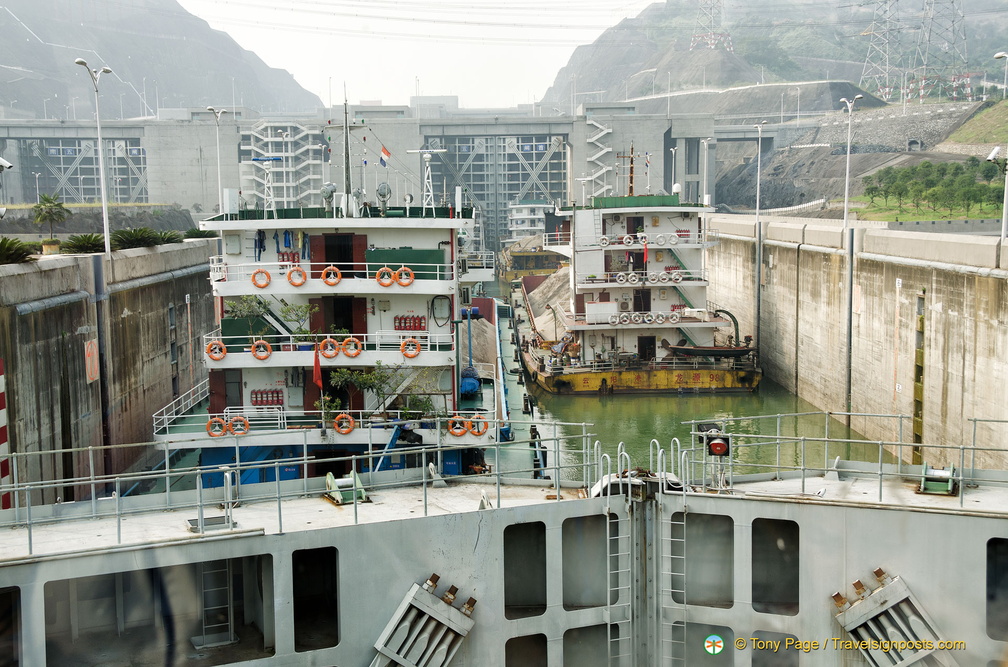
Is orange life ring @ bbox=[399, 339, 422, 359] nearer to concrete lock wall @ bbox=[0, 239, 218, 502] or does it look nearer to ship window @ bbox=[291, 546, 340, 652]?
ship window @ bbox=[291, 546, 340, 652]

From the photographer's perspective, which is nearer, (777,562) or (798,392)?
(777,562)

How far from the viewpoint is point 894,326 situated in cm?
2402

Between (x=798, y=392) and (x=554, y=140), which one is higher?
(x=554, y=140)

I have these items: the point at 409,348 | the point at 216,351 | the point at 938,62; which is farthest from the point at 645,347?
the point at 938,62

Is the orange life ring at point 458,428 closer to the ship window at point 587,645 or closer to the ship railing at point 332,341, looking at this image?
the ship railing at point 332,341

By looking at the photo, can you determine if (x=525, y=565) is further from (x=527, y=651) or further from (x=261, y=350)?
(x=261, y=350)

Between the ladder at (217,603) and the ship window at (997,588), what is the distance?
7.80m

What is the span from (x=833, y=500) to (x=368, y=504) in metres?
5.09

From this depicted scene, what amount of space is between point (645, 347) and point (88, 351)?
1910cm

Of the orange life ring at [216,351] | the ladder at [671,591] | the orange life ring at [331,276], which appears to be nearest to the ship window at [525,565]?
the ladder at [671,591]

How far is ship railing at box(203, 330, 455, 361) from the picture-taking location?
15828 millimetres

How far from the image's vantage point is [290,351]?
15953 mm

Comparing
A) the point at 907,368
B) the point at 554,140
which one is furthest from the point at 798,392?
the point at 554,140

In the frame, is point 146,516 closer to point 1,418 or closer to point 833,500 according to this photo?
point 1,418
